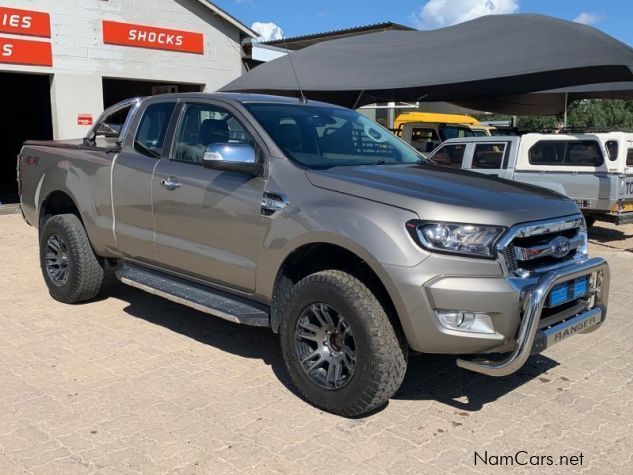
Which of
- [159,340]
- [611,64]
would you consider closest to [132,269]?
[159,340]

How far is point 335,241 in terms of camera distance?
3451 millimetres

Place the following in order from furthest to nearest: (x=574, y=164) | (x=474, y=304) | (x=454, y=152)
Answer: (x=454, y=152) → (x=574, y=164) → (x=474, y=304)

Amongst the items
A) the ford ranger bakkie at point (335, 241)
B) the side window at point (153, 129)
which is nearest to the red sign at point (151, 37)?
the ford ranger bakkie at point (335, 241)

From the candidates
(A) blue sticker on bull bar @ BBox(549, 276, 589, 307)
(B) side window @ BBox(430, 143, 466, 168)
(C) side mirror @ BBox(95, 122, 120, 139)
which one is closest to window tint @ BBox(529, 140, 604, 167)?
(B) side window @ BBox(430, 143, 466, 168)

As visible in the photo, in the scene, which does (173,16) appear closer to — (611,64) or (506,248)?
(611,64)

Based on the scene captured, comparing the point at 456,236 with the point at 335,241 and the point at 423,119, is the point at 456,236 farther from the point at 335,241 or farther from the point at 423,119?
Result: the point at 423,119

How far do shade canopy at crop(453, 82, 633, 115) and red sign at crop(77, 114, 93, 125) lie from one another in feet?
25.7

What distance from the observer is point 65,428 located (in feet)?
11.1

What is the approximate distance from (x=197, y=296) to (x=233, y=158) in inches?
43.4

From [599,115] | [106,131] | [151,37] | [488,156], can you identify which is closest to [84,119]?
[151,37]

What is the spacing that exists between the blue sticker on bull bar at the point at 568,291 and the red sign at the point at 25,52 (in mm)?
11174

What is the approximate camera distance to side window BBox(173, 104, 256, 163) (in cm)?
439

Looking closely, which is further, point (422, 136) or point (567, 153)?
point (422, 136)

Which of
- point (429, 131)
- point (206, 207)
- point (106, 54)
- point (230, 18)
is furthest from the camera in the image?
point (429, 131)
